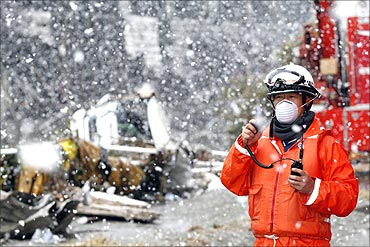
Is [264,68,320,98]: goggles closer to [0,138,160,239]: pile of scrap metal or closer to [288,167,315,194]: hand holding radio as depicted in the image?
[288,167,315,194]: hand holding radio

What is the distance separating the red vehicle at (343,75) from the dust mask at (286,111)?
7883mm

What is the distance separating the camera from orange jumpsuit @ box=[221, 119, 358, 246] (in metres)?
2.71

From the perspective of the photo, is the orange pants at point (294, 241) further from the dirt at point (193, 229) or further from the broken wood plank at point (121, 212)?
the broken wood plank at point (121, 212)

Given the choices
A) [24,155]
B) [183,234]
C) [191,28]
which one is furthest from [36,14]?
[183,234]

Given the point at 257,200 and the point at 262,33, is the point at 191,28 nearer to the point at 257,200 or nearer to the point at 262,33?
the point at 262,33

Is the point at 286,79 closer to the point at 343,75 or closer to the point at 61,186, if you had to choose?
the point at 61,186

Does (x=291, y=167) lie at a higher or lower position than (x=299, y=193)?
higher

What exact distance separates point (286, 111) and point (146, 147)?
8.90 metres

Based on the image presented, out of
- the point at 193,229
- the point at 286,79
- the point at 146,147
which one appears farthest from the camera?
the point at 146,147

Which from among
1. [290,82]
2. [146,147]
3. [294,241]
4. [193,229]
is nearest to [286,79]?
[290,82]

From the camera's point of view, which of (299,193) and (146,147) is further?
(146,147)

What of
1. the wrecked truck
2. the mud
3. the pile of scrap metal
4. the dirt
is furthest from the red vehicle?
the pile of scrap metal

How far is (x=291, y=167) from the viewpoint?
267 cm

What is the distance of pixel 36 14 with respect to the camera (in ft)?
63.9
